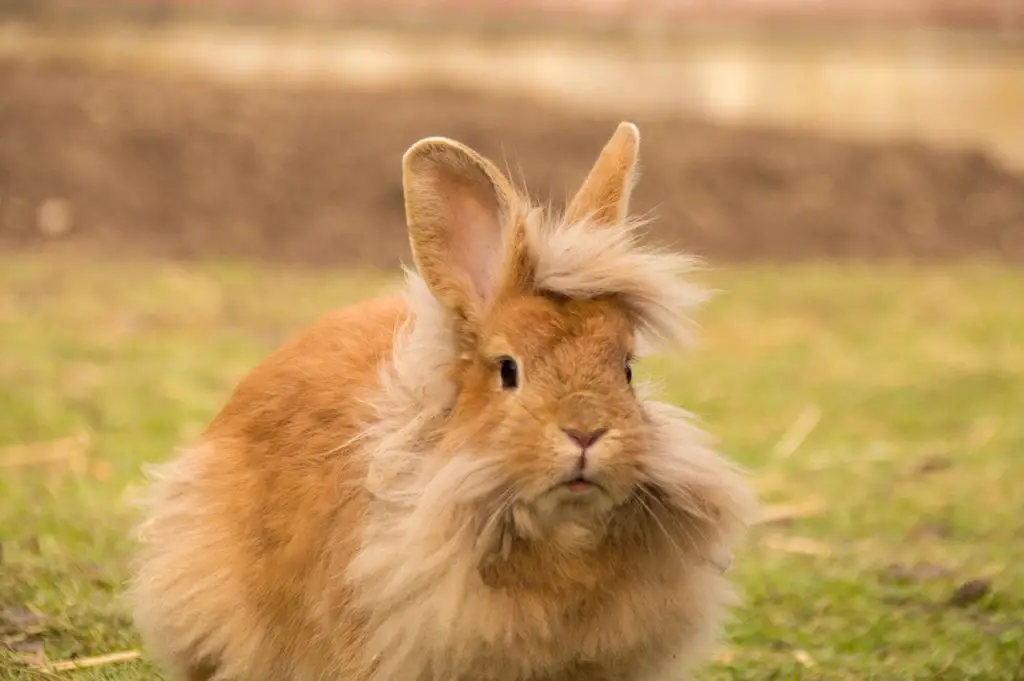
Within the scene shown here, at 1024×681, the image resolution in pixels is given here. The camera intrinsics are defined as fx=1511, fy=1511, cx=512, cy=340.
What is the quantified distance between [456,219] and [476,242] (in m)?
0.05

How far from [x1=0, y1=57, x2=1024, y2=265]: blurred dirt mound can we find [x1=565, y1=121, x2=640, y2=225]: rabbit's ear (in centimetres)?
626

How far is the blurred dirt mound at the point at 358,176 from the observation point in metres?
9.20

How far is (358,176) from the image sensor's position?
9.77 metres

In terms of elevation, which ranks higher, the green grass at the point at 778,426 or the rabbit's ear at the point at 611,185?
the rabbit's ear at the point at 611,185

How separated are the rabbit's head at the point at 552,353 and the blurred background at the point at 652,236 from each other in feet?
2.99

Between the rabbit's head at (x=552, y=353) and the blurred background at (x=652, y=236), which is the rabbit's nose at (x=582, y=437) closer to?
the rabbit's head at (x=552, y=353)

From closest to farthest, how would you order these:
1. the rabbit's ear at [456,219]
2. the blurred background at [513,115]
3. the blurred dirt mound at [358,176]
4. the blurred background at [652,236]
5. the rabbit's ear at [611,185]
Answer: the rabbit's ear at [456,219] < the rabbit's ear at [611,185] < the blurred background at [652,236] < the blurred dirt mound at [358,176] < the blurred background at [513,115]

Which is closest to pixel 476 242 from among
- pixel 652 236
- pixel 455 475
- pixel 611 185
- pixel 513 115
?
pixel 611 185

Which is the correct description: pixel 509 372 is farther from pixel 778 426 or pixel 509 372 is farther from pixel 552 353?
pixel 778 426

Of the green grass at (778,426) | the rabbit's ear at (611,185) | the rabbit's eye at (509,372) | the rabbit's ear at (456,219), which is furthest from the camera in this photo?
the green grass at (778,426)

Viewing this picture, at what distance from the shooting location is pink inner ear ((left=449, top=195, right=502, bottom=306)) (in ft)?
8.54

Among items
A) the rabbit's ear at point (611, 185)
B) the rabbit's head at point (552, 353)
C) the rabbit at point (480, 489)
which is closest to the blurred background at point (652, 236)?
the rabbit at point (480, 489)

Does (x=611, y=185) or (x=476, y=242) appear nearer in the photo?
(x=476, y=242)

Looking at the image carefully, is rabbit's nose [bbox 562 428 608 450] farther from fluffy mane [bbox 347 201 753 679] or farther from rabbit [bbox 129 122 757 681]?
fluffy mane [bbox 347 201 753 679]
